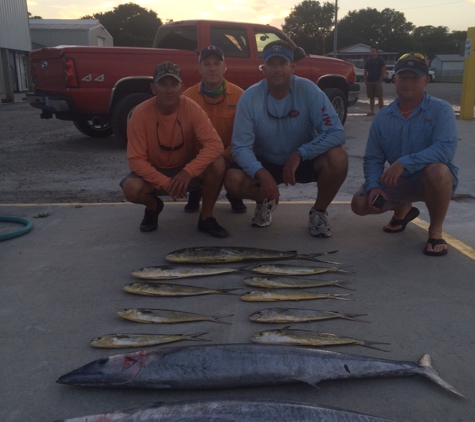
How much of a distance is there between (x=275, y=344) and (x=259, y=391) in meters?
0.33

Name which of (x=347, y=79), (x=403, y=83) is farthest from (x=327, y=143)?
(x=347, y=79)

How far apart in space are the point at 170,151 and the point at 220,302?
1.64 metres

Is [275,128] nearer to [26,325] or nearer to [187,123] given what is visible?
[187,123]

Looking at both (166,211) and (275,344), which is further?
(166,211)

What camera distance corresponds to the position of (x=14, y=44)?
27703 mm

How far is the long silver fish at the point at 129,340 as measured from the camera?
249 centimetres

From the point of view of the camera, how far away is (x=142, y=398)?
7.00 feet

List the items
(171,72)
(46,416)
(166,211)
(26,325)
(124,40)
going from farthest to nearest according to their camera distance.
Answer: (124,40) < (166,211) < (171,72) < (26,325) < (46,416)

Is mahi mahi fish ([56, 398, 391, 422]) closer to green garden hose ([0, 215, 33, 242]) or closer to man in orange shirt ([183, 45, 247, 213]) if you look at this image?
green garden hose ([0, 215, 33, 242])

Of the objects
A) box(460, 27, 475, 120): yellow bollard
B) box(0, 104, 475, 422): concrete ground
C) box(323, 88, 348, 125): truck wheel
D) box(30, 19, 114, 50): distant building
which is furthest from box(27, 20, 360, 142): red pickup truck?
box(30, 19, 114, 50): distant building

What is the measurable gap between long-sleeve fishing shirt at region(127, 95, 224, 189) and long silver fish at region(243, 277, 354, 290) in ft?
→ 3.77

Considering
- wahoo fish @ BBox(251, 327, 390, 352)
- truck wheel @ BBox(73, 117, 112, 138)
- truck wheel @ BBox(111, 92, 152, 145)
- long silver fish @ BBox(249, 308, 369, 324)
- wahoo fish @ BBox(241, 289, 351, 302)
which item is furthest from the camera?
truck wheel @ BBox(73, 117, 112, 138)

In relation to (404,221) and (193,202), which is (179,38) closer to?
(193,202)

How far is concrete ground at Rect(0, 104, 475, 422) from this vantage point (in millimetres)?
2143
